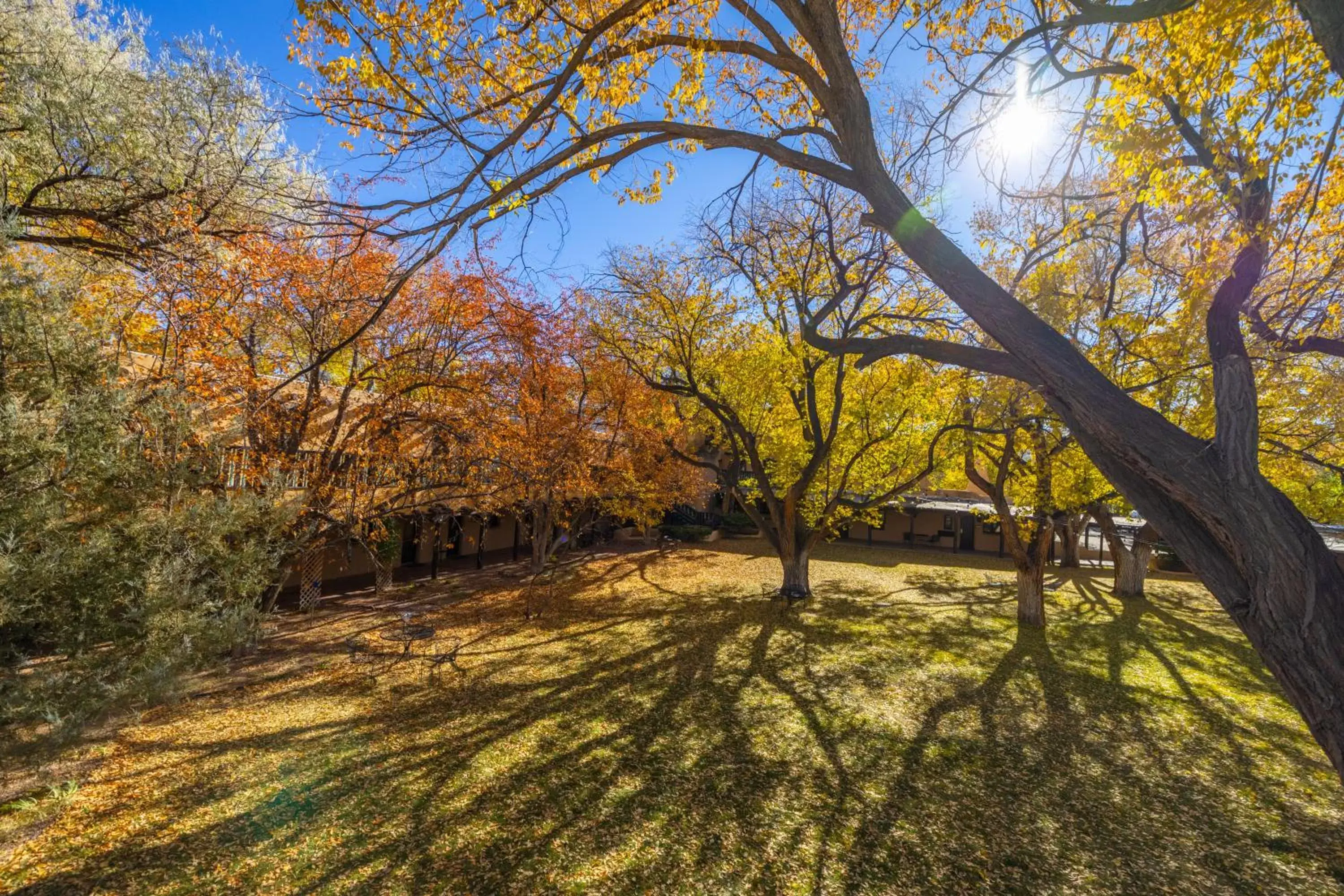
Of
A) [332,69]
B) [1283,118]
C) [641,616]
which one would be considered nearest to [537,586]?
[641,616]

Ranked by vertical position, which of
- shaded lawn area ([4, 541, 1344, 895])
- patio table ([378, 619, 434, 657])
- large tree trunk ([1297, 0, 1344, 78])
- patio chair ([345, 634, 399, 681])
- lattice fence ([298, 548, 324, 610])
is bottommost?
shaded lawn area ([4, 541, 1344, 895])

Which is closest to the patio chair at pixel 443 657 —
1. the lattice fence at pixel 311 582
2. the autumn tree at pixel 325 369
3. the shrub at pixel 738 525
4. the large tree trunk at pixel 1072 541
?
the autumn tree at pixel 325 369

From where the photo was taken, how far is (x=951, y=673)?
32.7ft

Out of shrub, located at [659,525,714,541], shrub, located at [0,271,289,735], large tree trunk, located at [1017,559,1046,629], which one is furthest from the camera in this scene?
shrub, located at [659,525,714,541]

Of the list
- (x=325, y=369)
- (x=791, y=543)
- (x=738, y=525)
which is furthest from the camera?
(x=738, y=525)

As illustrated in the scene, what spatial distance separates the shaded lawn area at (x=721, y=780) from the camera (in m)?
4.80

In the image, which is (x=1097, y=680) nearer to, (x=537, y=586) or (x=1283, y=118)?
(x=1283, y=118)

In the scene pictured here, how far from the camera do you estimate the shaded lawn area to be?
4805mm

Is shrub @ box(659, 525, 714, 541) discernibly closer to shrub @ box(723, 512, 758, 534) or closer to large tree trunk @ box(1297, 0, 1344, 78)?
shrub @ box(723, 512, 758, 534)

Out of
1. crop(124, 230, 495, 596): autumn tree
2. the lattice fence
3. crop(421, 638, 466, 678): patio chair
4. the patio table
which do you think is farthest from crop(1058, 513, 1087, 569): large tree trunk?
the lattice fence

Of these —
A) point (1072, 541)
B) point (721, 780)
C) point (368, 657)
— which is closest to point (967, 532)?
point (1072, 541)

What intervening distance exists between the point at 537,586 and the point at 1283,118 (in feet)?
53.9

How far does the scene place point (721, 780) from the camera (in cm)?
625

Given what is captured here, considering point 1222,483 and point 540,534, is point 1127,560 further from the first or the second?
point 1222,483
